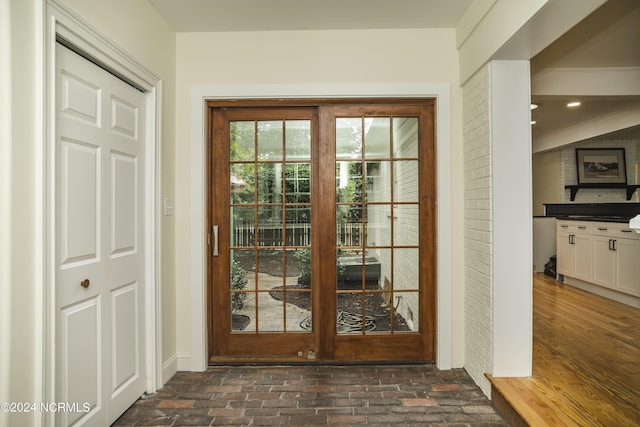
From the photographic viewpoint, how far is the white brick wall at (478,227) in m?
2.19

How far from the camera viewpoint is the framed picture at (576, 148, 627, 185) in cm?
597

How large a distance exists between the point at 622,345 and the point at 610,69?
262 cm

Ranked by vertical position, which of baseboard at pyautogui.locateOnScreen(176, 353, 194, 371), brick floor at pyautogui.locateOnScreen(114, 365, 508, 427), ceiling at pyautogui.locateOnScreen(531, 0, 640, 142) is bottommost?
brick floor at pyautogui.locateOnScreen(114, 365, 508, 427)

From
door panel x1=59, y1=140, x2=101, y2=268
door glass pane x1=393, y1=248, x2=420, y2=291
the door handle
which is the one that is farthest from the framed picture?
door panel x1=59, y1=140, x2=101, y2=268

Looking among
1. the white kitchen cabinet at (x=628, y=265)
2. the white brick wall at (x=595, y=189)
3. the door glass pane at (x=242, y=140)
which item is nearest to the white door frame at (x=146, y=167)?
the door glass pane at (x=242, y=140)

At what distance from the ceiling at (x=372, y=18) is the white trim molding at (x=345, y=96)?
455mm

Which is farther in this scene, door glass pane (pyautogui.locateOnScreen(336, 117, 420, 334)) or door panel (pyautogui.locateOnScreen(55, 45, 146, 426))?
door glass pane (pyautogui.locateOnScreen(336, 117, 420, 334))

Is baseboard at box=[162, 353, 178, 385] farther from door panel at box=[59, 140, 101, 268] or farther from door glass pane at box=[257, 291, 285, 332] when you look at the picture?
door panel at box=[59, 140, 101, 268]

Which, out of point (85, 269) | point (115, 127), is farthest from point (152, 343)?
point (115, 127)

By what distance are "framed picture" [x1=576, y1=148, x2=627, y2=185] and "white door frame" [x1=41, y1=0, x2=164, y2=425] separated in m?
7.22

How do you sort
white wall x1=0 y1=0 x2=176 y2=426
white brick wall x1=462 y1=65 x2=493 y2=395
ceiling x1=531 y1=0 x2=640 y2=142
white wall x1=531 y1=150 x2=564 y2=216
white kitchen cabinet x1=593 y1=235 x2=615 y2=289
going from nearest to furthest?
white wall x1=0 y1=0 x2=176 y2=426, white brick wall x1=462 y1=65 x2=493 y2=395, ceiling x1=531 y1=0 x2=640 y2=142, white kitchen cabinet x1=593 y1=235 x2=615 y2=289, white wall x1=531 y1=150 x2=564 y2=216

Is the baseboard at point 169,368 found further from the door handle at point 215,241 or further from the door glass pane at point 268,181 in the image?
the door glass pane at point 268,181

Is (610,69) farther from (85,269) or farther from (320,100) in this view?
(85,269)

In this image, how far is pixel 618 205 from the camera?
543 centimetres
